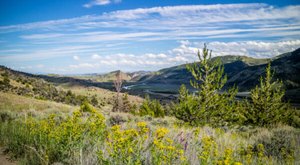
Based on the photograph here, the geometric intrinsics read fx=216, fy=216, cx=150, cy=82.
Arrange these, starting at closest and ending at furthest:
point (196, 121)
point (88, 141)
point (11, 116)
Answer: point (88, 141)
point (11, 116)
point (196, 121)

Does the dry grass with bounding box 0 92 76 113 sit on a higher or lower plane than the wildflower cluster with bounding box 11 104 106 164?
lower

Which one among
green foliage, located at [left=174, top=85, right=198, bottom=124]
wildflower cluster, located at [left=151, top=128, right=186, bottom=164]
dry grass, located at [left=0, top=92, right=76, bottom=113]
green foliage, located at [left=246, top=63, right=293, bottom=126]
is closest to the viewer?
wildflower cluster, located at [left=151, top=128, right=186, bottom=164]

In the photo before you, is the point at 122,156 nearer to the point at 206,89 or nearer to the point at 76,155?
the point at 76,155

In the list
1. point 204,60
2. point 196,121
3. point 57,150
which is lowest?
point 196,121

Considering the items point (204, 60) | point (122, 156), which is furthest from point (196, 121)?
point (122, 156)

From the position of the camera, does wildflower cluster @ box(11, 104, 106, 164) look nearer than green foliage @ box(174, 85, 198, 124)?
Yes

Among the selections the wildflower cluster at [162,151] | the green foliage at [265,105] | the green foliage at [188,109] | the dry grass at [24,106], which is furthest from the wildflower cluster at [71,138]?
the green foliage at [265,105]

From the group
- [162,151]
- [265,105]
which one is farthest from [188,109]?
[162,151]

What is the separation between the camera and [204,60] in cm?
1431

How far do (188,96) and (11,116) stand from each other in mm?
10085

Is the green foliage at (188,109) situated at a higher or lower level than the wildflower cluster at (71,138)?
lower

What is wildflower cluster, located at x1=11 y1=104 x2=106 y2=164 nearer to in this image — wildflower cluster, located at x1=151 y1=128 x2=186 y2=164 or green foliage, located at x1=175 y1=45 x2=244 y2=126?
wildflower cluster, located at x1=151 y1=128 x2=186 y2=164

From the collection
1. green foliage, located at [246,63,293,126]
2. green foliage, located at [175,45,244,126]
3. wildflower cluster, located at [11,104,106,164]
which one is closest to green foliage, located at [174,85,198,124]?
green foliage, located at [175,45,244,126]

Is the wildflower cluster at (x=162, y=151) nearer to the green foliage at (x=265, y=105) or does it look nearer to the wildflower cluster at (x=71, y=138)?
the wildflower cluster at (x=71, y=138)
